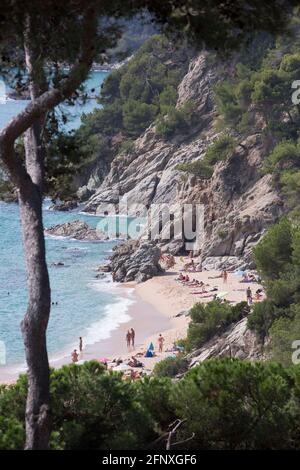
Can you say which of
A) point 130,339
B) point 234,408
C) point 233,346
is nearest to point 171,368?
point 233,346

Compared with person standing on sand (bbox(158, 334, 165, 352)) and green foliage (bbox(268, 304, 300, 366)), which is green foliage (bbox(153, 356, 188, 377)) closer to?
green foliage (bbox(268, 304, 300, 366))

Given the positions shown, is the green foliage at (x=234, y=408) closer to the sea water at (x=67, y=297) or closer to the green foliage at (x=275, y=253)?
the sea water at (x=67, y=297)

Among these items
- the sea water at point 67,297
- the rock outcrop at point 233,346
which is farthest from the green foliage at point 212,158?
the rock outcrop at point 233,346

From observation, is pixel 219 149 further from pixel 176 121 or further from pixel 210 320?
pixel 210 320

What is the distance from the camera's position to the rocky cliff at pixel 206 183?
38.4 metres

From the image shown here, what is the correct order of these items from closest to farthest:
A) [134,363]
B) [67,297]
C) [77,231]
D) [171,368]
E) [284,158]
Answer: [171,368], [134,363], [67,297], [284,158], [77,231]

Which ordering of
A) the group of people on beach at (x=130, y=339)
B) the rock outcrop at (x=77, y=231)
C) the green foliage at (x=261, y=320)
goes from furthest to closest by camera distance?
the rock outcrop at (x=77, y=231) → the group of people on beach at (x=130, y=339) → the green foliage at (x=261, y=320)

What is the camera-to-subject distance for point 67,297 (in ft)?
116

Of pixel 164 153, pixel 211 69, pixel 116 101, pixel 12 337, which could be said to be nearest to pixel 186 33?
pixel 12 337

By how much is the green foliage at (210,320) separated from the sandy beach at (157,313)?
5.16 ft

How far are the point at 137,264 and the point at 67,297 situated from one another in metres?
3.97

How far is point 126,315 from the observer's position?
31.7m
